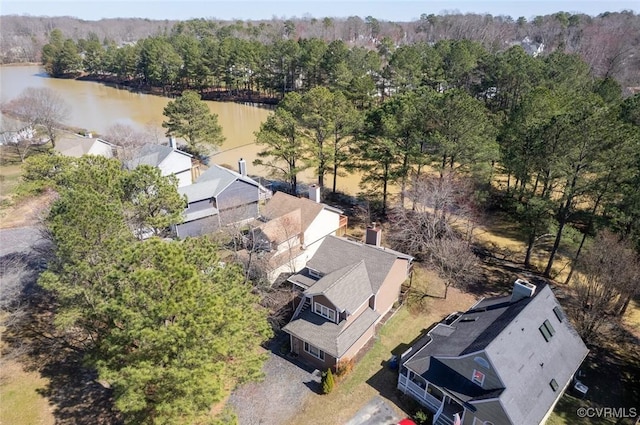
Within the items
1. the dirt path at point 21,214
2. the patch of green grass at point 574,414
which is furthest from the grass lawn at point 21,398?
the patch of green grass at point 574,414

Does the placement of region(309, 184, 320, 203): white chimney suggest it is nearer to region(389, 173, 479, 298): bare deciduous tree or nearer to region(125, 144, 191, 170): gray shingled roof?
region(389, 173, 479, 298): bare deciduous tree

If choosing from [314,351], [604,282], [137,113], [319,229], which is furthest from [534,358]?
[137,113]

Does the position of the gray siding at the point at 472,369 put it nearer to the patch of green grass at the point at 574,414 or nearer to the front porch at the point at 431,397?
the front porch at the point at 431,397

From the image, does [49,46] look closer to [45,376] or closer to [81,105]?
[81,105]

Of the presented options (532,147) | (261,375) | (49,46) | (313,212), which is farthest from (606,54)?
(49,46)

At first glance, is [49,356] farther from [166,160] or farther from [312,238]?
[166,160]

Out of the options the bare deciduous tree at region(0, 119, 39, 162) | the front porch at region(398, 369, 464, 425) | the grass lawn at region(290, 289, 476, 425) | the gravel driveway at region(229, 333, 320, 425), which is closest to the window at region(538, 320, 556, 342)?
the front porch at region(398, 369, 464, 425)
